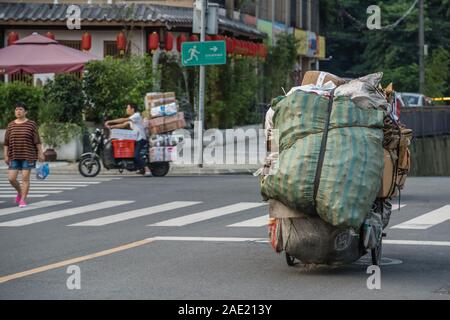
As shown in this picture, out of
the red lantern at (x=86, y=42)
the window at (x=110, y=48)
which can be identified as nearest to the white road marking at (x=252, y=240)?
the red lantern at (x=86, y=42)

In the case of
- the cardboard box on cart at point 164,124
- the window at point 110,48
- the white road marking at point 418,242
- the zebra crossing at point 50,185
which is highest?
the window at point 110,48

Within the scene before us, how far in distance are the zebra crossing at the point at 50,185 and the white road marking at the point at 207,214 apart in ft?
13.7

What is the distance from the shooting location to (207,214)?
18.7 m

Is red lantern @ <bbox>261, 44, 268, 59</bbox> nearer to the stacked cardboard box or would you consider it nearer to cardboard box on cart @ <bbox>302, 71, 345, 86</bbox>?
the stacked cardboard box

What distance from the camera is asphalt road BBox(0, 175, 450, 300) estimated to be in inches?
433

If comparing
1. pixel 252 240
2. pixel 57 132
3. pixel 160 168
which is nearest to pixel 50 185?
pixel 160 168

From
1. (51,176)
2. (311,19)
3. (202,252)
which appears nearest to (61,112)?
(51,176)

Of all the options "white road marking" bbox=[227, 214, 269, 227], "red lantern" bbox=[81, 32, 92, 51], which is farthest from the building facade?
"white road marking" bbox=[227, 214, 269, 227]

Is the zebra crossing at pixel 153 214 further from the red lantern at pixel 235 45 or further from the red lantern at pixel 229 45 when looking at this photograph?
the red lantern at pixel 235 45

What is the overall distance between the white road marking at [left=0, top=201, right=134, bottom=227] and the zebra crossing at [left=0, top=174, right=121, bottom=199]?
2.01m

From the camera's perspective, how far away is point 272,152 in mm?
12109

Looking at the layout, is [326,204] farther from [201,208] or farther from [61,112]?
[61,112]

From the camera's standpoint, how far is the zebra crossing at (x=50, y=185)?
904 inches

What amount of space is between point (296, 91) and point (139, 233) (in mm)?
4836
